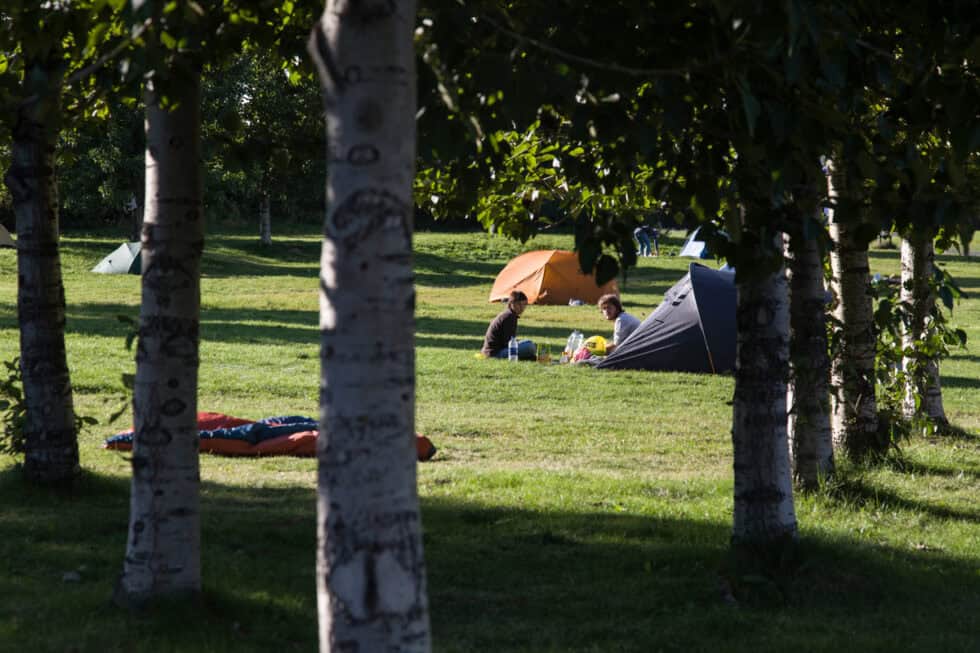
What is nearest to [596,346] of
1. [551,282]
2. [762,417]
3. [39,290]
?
[551,282]

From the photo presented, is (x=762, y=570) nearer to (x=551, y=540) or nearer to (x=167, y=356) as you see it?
(x=551, y=540)

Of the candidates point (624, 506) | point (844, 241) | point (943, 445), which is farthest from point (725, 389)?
point (624, 506)

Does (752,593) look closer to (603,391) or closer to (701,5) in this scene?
(701,5)

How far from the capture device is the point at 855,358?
9.48 metres

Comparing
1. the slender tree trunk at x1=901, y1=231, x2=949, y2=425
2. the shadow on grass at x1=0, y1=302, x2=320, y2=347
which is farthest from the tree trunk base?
the shadow on grass at x1=0, y1=302, x2=320, y2=347

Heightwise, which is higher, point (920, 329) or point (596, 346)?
point (920, 329)

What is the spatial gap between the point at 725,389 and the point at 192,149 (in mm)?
11554

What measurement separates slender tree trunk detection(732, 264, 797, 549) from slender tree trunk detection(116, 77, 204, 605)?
278 cm

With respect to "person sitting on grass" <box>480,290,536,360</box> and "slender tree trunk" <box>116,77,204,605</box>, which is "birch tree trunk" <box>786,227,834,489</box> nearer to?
"slender tree trunk" <box>116,77,204,605</box>

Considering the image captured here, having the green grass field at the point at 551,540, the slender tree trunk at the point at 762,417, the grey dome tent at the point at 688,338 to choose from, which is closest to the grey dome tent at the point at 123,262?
the green grass field at the point at 551,540

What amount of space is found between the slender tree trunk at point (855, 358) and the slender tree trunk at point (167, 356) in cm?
575

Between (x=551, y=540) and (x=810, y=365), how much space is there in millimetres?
2185

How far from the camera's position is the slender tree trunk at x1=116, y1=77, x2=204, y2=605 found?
15.9 feet

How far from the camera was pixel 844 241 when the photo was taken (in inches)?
353
